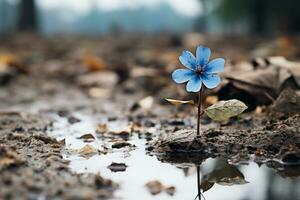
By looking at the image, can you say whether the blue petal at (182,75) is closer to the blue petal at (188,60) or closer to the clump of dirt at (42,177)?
the blue petal at (188,60)

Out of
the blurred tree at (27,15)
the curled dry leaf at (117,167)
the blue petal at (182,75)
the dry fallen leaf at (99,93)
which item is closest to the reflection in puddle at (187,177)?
the curled dry leaf at (117,167)

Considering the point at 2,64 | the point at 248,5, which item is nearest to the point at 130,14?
the point at 248,5

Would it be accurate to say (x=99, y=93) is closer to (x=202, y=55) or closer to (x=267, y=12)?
(x=202, y=55)

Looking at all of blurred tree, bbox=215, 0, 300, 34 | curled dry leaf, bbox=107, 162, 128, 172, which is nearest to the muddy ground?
curled dry leaf, bbox=107, 162, 128, 172

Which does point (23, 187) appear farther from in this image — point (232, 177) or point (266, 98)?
point (266, 98)

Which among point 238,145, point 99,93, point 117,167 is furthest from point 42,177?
point 99,93

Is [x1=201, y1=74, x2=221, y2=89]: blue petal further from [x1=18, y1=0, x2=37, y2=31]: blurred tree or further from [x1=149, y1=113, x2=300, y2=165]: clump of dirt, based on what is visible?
[x1=18, y1=0, x2=37, y2=31]: blurred tree
